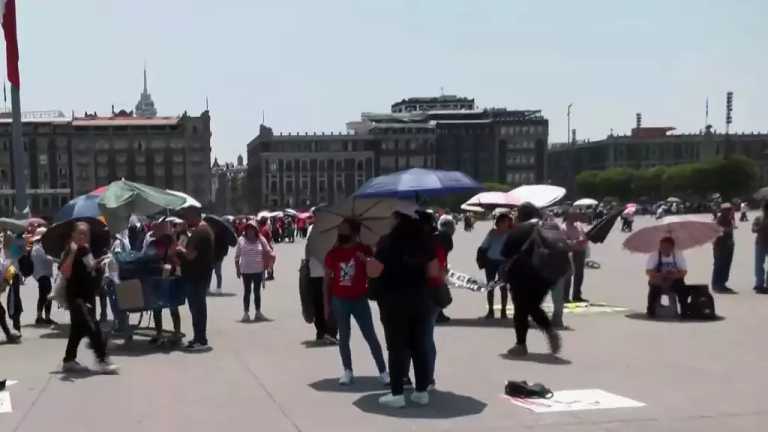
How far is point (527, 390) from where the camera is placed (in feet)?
24.8

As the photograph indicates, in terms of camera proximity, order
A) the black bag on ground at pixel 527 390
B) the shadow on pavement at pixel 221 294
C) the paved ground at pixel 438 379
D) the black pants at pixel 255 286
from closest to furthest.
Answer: the paved ground at pixel 438 379 → the black bag on ground at pixel 527 390 → the black pants at pixel 255 286 → the shadow on pavement at pixel 221 294

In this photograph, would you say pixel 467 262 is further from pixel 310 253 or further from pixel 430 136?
pixel 430 136

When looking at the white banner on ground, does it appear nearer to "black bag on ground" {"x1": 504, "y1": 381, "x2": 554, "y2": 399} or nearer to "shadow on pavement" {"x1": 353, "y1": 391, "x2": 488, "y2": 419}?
"black bag on ground" {"x1": 504, "y1": 381, "x2": 554, "y2": 399}

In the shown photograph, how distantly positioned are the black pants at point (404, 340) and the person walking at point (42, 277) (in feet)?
25.2

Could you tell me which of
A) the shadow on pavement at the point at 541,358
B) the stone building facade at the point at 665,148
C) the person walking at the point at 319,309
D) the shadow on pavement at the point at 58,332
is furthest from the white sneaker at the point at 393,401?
the stone building facade at the point at 665,148

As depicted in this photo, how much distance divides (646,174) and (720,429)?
12181cm

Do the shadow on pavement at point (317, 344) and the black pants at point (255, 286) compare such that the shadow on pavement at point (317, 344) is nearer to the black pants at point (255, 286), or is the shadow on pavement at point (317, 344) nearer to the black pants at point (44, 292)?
the black pants at point (255, 286)

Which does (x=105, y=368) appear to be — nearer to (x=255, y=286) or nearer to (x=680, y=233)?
(x=255, y=286)

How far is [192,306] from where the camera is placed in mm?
10609

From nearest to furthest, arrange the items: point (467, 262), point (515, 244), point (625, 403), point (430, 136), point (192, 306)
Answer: point (625, 403)
point (515, 244)
point (192, 306)
point (467, 262)
point (430, 136)

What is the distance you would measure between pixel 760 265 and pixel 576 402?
10.3 metres

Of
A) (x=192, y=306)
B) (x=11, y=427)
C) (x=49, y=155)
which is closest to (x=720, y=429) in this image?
(x=11, y=427)

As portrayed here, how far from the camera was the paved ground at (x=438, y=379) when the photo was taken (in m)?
6.90

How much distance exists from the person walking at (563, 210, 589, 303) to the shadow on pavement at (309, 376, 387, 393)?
20.7 feet
